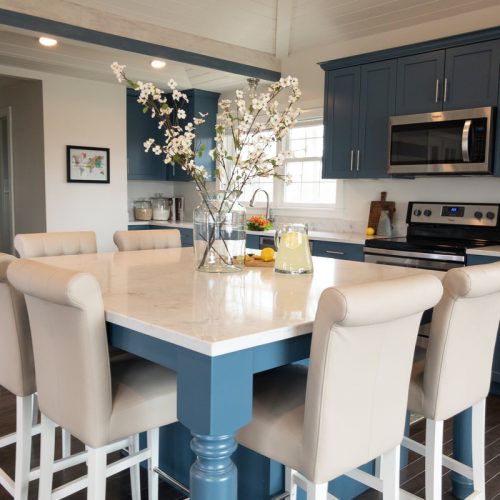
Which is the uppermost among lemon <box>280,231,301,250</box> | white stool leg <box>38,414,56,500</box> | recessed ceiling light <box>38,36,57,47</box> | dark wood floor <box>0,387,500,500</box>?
recessed ceiling light <box>38,36,57,47</box>

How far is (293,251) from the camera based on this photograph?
2.22 metres

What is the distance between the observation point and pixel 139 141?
6227 millimetres

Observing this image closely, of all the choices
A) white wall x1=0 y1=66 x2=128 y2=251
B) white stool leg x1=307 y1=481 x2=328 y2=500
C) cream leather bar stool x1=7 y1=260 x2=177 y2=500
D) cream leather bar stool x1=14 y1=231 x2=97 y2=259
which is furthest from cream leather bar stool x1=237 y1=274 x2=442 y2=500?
white wall x1=0 y1=66 x2=128 y2=251

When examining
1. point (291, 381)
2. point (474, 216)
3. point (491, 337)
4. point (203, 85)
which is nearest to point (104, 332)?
point (291, 381)

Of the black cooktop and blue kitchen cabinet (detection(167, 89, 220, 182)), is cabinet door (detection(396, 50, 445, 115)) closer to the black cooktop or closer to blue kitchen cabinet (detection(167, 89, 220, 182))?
the black cooktop

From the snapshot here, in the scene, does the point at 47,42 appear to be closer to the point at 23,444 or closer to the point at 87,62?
the point at 87,62

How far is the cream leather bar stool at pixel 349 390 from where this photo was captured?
4.00ft

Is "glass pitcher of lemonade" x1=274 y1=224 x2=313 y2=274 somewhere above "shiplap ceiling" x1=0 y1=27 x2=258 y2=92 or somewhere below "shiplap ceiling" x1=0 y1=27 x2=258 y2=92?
below

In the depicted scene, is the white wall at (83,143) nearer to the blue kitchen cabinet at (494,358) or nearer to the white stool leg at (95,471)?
the blue kitchen cabinet at (494,358)

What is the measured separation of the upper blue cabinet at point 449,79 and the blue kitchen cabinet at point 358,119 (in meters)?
0.13

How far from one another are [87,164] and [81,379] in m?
4.55

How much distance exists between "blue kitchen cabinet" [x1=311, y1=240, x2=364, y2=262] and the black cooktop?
0.14 metres

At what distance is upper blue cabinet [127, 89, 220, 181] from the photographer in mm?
6070

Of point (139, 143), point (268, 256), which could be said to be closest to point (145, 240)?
point (268, 256)
